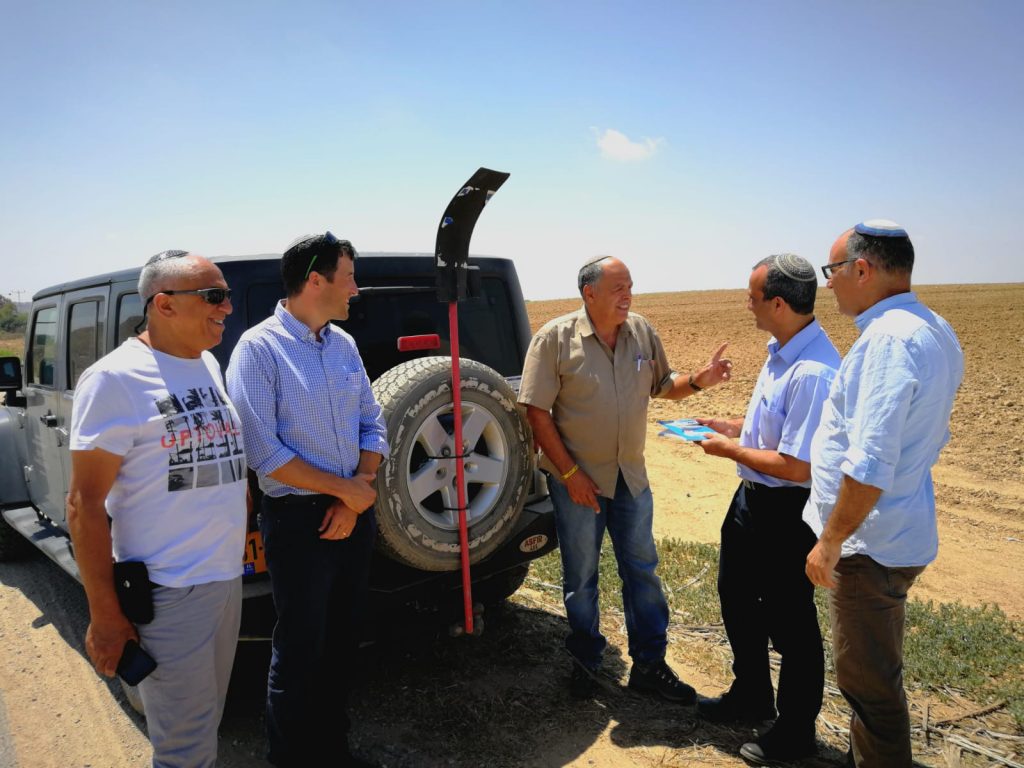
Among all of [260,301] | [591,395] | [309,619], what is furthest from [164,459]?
[591,395]

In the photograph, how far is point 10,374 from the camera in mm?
4582

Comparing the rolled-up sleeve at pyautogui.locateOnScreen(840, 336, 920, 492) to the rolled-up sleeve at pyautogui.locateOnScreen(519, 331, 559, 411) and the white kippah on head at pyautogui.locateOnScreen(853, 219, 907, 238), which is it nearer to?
the white kippah on head at pyautogui.locateOnScreen(853, 219, 907, 238)

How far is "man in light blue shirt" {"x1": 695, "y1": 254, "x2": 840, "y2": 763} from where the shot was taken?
108 inches

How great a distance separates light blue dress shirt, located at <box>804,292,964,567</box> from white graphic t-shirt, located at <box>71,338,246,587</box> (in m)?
1.96

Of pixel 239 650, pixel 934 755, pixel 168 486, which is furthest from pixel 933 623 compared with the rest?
pixel 168 486

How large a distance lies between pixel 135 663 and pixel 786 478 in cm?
235

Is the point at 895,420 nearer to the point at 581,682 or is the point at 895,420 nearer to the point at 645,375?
the point at 645,375

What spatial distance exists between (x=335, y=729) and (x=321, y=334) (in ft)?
5.15

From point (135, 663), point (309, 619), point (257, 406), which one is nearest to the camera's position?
point (135, 663)

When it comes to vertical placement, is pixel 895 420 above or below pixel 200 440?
above

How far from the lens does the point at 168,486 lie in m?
2.03

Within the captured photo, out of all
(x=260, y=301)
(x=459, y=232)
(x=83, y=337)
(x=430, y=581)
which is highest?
(x=459, y=232)

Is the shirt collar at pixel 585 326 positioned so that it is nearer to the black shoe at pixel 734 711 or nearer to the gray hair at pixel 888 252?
the gray hair at pixel 888 252

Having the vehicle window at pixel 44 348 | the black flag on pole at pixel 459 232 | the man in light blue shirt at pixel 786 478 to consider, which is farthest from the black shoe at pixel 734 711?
the vehicle window at pixel 44 348
